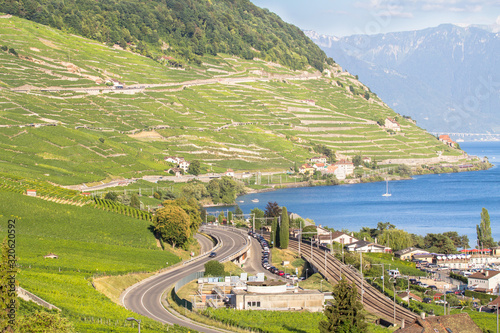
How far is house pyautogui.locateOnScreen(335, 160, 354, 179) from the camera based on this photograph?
136 meters

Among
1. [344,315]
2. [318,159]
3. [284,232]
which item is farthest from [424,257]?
[318,159]

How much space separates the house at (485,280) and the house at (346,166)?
80.1m

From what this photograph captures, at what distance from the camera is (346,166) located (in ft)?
449

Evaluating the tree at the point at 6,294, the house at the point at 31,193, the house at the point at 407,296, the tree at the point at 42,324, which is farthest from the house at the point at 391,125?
the tree at the point at 6,294

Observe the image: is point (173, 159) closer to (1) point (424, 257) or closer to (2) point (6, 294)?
(1) point (424, 257)

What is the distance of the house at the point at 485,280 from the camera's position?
5353 cm

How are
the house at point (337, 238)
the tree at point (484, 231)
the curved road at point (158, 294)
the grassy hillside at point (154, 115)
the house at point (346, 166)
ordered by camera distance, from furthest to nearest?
1. the house at point (346, 166)
2. the grassy hillside at point (154, 115)
3. the tree at point (484, 231)
4. the house at point (337, 238)
5. the curved road at point (158, 294)

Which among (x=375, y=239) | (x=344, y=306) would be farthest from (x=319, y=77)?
(x=344, y=306)

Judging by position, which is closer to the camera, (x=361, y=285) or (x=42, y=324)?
(x=42, y=324)

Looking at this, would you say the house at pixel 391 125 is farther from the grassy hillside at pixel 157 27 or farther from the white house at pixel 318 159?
the white house at pixel 318 159

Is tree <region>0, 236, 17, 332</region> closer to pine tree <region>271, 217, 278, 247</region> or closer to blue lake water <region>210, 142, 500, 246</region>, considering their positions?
pine tree <region>271, 217, 278, 247</region>

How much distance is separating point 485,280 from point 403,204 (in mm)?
53078

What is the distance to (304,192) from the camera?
383 ft

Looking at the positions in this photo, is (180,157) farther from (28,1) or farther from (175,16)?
(175,16)
